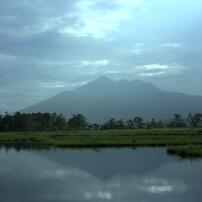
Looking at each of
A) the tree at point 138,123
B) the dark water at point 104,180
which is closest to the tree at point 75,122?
the tree at point 138,123

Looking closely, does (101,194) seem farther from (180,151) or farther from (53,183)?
(180,151)

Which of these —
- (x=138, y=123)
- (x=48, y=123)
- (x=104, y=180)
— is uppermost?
(x=48, y=123)

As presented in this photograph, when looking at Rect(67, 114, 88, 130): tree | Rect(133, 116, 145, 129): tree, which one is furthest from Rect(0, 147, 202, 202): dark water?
Rect(133, 116, 145, 129): tree

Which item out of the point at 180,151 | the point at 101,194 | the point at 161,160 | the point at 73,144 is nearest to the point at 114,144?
the point at 73,144

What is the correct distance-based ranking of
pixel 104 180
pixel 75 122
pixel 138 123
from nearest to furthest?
1. pixel 104 180
2. pixel 75 122
3. pixel 138 123

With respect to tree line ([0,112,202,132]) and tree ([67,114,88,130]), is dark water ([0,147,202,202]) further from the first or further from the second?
tree ([67,114,88,130])

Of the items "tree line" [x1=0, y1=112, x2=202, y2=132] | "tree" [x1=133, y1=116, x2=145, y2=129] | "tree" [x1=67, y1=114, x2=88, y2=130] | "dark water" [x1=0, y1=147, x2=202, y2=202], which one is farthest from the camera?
"tree" [x1=133, y1=116, x2=145, y2=129]

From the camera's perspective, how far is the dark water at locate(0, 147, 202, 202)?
13289mm

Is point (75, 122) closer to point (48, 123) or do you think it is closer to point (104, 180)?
point (48, 123)

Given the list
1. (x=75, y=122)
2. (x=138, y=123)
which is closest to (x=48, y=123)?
(x=75, y=122)

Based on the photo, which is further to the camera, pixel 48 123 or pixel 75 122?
pixel 75 122

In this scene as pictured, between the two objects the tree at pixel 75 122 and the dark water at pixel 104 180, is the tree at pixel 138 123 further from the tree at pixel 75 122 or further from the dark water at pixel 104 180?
the dark water at pixel 104 180

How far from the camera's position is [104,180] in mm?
16453

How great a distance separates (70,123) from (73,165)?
7471cm
